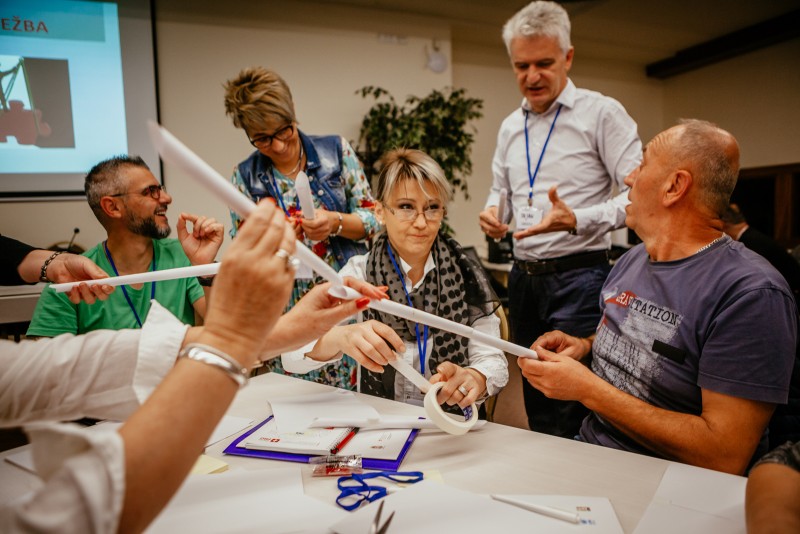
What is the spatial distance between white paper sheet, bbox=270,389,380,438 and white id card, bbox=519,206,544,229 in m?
1.35

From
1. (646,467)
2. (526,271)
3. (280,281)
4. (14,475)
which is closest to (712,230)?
(646,467)

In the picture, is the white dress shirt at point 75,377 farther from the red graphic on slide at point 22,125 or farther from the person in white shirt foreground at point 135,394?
the red graphic on slide at point 22,125

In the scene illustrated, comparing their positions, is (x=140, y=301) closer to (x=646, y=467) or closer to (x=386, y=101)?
(x=646, y=467)

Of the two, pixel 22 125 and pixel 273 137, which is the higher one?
pixel 22 125

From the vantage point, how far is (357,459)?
48.1 inches

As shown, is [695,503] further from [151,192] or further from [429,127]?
[429,127]

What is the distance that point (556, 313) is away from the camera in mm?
2412

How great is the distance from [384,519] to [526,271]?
1.83 meters

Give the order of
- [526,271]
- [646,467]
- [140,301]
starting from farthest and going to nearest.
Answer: [526,271] → [140,301] → [646,467]

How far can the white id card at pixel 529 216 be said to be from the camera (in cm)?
252

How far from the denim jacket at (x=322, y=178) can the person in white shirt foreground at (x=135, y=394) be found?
1.50 m

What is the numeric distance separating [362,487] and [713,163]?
133 centimetres

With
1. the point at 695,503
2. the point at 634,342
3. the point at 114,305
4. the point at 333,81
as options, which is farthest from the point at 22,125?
the point at 695,503

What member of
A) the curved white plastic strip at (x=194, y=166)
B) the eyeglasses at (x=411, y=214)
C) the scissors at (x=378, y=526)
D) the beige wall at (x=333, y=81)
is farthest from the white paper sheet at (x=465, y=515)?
the beige wall at (x=333, y=81)
